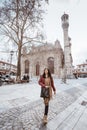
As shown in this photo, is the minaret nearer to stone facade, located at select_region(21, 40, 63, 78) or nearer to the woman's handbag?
stone facade, located at select_region(21, 40, 63, 78)

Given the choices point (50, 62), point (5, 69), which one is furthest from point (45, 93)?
point (5, 69)

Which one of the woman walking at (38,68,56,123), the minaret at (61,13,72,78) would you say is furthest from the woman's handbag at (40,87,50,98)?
the minaret at (61,13,72,78)

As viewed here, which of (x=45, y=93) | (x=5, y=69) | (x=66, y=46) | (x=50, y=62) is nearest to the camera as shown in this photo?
(x=45, y=93)

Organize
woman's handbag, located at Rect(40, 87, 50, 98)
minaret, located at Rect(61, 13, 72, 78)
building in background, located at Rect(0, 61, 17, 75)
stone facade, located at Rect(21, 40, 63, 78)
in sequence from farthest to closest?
1. building in background, located at Rect(0, 61, 17, 75)
2. stone facade, located at Rect(21, 40, 63, 78)
3. minaret, located at Rect(61, 13, 72, 78)
4. woman's handbag, located at Rect(40, 87, 50, 98)

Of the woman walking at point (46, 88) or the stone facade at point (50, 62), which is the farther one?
the stone facade at point (50, 62)

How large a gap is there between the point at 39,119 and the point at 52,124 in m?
0.48

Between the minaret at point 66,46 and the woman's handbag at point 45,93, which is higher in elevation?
the minaret at point 66,46

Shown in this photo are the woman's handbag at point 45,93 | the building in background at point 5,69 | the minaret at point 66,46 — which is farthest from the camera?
the building in background at point 5,69

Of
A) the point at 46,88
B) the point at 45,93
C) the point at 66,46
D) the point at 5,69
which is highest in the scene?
the point at 66,46

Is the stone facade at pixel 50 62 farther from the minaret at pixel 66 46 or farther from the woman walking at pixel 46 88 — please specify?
the woman walking at pixel 46 88

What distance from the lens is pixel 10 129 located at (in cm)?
321

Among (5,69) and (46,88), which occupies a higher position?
(5,69)

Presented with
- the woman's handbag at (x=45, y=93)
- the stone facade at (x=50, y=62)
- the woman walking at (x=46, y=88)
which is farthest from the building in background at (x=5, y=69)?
the woman's handbag at (x=45, y=93)

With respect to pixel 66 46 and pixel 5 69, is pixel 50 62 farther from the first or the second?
pixel 5 69
